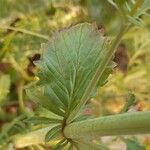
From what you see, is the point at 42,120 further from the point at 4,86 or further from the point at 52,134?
the point at 4,86

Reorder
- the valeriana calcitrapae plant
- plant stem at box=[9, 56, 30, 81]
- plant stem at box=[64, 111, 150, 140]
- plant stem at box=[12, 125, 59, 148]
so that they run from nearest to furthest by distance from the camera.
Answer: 1. plant stem at box=[64, 111, 150, 140]
2. the valeriana calcitrapae plant
3. plant stem at box=[12, 125, 59, 148]
4. plant stem at box=[9, 56, 30, 81]

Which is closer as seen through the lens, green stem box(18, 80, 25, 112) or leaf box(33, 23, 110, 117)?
leaf box(33, 23, 110, 117)

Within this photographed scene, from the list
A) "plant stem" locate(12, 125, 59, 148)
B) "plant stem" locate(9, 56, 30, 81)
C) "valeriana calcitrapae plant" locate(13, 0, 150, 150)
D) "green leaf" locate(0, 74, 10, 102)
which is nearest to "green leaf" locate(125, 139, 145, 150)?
"valeriana calcitrapae plant" locate(13, 0, 150, 150)

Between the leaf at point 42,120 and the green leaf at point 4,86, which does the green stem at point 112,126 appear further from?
the green leaf at point 4,86

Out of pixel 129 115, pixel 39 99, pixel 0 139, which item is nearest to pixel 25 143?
pixel 0 139

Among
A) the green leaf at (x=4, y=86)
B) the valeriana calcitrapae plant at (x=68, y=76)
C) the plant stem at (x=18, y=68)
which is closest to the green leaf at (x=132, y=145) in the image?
the valeriana calcitrapae plant at (x=68, y=76)

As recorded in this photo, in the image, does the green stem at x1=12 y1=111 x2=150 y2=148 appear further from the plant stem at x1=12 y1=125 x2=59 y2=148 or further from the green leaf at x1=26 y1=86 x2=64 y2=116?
the plant stem at x1=12 y1=125 x2=59 y2=148

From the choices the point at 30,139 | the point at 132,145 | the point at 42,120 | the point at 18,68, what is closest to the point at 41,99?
the point at 42,120

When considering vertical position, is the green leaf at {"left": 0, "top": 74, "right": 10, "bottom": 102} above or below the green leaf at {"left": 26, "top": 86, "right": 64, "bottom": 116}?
below
